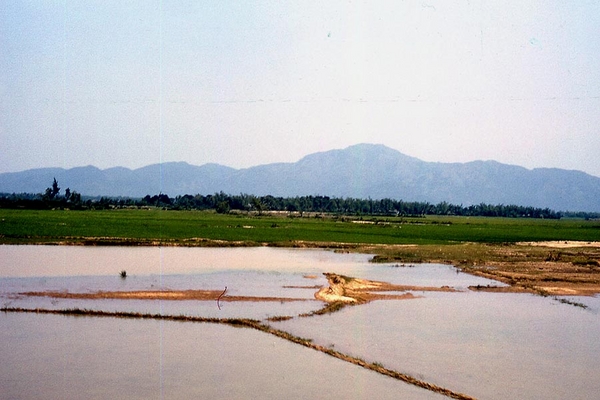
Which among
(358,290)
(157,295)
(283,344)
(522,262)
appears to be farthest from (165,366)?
(522,262)

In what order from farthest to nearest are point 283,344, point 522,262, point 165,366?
point 522,262, point 283,344, point 165,366

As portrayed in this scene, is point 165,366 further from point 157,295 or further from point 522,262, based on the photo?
point 522,262

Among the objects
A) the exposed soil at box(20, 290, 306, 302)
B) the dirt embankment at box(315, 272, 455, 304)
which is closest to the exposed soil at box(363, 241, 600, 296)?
the dirt embankment at box(315, 272, 455, 304)

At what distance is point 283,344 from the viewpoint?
1595 centimetres

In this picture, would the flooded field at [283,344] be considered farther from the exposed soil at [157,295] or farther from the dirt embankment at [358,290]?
the dirt embankment at [358,290]

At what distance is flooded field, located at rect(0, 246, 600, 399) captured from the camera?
12758mm

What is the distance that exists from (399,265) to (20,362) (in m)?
22.7

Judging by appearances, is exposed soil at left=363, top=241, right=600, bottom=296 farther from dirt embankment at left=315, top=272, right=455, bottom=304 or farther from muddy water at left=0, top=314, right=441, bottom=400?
muddy water at left=0, top=314, right=441, bottom=400

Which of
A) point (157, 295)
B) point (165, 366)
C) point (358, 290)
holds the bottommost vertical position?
point (165, 366)

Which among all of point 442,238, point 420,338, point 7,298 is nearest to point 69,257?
point 7,298

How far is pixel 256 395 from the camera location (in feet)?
40.1

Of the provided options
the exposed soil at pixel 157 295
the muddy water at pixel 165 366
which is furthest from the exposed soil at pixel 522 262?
→ the muddy water at pixel 165 366

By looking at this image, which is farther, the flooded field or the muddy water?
the flooded field

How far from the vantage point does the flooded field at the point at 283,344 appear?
12758 mm
